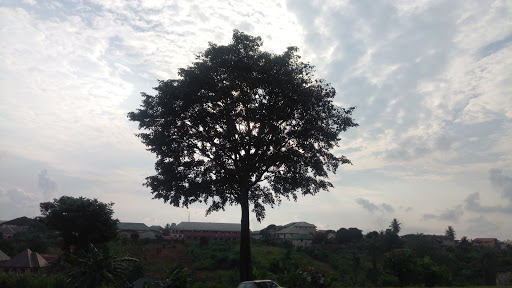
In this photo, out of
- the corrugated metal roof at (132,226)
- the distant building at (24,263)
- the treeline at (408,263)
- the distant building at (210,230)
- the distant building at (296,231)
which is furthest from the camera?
the corrugated metal roof at (132,226)

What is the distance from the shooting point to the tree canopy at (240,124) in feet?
85.6

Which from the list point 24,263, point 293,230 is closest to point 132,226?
point 293,230

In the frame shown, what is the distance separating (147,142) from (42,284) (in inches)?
449

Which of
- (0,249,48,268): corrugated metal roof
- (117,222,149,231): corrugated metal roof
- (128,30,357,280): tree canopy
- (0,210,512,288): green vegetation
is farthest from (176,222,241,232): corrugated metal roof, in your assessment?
(128,30,357,280): tree canopy

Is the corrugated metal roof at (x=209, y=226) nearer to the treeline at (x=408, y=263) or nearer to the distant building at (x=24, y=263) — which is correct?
the treeline at (x=408, y=263)

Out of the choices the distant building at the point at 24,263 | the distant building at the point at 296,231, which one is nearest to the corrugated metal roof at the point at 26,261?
the distant building at the point at 24,263

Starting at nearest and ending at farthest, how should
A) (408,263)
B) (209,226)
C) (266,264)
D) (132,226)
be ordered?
(408,263)
(266,264)
(209,226)
(132,226)

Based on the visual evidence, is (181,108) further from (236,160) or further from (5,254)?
(5,254)

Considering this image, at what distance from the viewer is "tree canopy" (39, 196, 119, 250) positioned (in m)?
51.9

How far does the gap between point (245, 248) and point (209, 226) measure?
10741 centimetres

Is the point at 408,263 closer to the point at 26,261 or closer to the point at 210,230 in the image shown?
the point at 26,261

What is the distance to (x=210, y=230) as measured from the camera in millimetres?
126875

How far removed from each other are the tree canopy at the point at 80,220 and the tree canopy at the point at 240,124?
28767 mm

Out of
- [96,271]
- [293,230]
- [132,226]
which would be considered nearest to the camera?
[96,271]
